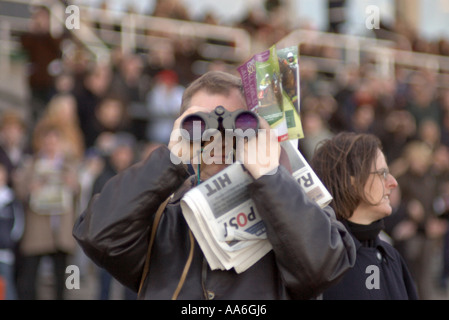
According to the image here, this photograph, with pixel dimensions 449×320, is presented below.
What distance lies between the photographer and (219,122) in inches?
86.0

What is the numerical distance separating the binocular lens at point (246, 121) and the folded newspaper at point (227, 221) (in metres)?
0.11

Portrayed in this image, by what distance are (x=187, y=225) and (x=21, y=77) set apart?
8.94 metres

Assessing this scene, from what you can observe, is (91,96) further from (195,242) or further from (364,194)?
(195,242)

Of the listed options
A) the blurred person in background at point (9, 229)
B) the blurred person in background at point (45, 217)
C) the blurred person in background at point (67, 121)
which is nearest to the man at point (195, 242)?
the blurred person in background at point (9, 229)

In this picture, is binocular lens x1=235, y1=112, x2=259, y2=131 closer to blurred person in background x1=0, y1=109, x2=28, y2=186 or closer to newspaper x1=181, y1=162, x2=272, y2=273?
newspaper x1=181, y1=162, x2=272, y2=273

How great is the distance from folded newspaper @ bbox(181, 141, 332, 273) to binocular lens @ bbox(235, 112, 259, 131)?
4.3 inches

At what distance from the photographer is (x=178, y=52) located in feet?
37.8

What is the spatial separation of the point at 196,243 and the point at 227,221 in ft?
0.43

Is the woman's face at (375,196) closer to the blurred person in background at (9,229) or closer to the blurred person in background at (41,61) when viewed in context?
the blurred person in background at (9,229)

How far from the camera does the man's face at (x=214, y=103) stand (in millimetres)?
2338

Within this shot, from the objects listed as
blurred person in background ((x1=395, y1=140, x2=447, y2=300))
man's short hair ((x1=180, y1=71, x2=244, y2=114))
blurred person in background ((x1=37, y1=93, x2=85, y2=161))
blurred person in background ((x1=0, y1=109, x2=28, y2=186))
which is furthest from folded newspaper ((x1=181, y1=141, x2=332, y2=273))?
blurred person in background ((x1=395, y1=140, x2=447, y2=300))

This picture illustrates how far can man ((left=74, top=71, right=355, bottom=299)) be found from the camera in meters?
2.12

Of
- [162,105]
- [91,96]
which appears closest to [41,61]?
[91,96]
